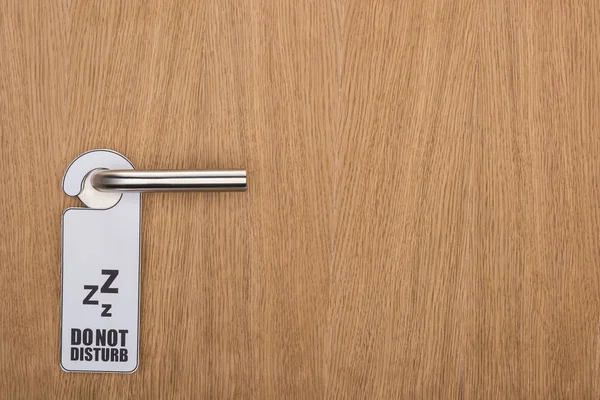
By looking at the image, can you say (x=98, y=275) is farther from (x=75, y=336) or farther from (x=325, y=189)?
(x=325, y=189)

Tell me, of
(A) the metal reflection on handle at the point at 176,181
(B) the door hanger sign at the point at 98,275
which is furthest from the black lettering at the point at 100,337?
(A) the metal reflection on handle at the point at 176,181

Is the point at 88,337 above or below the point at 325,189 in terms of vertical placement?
below

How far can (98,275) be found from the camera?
504 mm

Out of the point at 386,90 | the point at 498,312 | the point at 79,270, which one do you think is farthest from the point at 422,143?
the point at 79,270

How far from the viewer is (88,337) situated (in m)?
0.51

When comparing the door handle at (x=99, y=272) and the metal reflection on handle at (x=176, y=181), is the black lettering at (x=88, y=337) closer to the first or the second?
the door handle at (x=99, y=272)

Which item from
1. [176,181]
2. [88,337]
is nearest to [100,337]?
[88,337]

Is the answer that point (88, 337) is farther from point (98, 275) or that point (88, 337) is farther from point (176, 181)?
point (176, 181)

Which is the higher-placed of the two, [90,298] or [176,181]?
[176,181]

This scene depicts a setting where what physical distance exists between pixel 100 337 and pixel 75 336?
0.02 m

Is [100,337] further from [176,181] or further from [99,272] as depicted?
[176,181]

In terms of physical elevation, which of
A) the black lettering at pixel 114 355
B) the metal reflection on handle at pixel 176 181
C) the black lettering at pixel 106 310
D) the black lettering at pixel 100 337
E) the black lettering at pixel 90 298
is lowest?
the black lettering at pixel 114 355

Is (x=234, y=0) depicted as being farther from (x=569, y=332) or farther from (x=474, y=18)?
(x=569, y=332)

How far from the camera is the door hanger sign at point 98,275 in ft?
1.65
